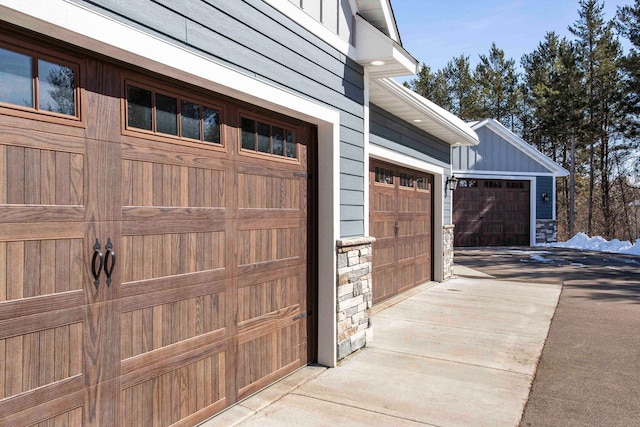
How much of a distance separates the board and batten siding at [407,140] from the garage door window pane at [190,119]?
365 cm

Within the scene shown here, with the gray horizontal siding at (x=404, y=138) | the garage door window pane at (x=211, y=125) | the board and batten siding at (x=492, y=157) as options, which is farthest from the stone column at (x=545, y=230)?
the garage door window pane at (x=211, y=125)

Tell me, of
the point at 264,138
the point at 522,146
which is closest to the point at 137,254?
the point at 264,138

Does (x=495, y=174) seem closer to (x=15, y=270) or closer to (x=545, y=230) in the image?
(x=545, y=230)

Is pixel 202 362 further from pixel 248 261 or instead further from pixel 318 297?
pixel 318 297

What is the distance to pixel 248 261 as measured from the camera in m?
3.54

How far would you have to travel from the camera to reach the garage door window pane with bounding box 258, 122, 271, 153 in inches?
146

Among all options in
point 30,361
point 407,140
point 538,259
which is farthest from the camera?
point 538,259

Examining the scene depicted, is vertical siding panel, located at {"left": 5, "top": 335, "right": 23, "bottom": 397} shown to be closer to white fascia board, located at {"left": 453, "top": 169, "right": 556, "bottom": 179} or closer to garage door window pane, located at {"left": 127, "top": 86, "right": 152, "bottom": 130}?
garage door window pane, located at {"left": 127, "top": 86, "right": 152, "bottom": 130}

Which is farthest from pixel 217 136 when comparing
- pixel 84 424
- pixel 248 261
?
pixel 84 424

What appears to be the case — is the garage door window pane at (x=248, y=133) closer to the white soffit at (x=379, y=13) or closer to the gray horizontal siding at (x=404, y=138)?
the white soffit at (x=379, y=13)

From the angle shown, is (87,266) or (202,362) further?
(202,362)

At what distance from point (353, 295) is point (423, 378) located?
3.34ft

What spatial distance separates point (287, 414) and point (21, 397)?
5.69ft

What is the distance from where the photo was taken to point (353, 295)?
4.70 meters
